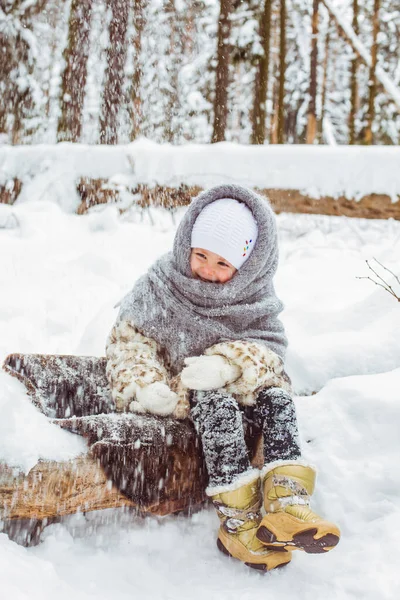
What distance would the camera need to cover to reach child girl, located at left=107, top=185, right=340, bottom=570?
1922 millimetres

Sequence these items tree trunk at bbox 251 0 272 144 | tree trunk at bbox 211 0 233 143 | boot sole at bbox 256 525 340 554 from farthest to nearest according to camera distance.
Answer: tree trunk at bbox 251 0 272 144
tree trunk at bbox 211 0 233 143
boot sole at bbox 256 525 340 554

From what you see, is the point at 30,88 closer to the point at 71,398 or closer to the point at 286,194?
the point at 286,194

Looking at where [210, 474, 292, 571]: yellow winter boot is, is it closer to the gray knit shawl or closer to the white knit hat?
the gray knit shawl

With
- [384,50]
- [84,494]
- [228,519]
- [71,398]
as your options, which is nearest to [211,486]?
[228,519]

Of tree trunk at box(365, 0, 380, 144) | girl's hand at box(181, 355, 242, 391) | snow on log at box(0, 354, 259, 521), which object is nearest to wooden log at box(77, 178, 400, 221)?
girl's hand at box(181, 355, 242, 391)

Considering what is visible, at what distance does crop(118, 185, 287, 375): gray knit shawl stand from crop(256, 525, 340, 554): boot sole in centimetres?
90

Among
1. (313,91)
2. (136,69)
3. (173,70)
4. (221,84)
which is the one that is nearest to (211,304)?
(221,84)

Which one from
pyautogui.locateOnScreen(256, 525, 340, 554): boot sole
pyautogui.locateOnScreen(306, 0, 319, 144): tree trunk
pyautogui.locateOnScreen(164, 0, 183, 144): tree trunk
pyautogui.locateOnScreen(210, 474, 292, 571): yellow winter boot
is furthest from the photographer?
pyautogui.locateOnScreen(306, 0, 319, 144): tree trunk

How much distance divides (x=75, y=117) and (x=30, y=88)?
3.21 meters

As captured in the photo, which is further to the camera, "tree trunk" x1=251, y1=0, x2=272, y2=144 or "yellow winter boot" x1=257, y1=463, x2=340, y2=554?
"tree trunk" x1=251, y1=0, x2=272, y2=144

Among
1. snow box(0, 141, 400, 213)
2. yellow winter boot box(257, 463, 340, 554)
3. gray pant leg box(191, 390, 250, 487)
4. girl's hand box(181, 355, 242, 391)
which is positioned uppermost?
snow box(0, 141, 400, 213)

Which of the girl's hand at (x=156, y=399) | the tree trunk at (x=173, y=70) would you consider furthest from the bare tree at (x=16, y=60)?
the girl's hand at (x=156, y=399)

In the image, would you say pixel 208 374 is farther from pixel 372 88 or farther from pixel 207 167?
pixel 372 88

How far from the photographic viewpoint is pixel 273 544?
1.81 metres
